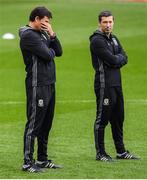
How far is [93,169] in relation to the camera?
11.2 meters

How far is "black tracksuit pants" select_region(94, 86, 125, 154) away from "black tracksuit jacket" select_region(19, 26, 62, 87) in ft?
3.58

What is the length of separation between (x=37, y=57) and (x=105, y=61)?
4.13ft

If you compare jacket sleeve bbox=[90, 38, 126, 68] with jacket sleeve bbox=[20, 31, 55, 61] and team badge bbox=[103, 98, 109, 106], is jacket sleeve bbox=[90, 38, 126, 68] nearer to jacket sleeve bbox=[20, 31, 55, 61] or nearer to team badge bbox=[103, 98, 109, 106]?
team badge bbox=[103, 98, 109, 106]

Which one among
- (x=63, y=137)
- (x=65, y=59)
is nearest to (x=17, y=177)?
(x=63, y=137)

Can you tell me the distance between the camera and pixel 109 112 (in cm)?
1188

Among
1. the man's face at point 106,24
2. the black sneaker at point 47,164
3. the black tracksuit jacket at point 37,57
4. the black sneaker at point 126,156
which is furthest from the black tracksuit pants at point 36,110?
the black sneaker at point 126,156

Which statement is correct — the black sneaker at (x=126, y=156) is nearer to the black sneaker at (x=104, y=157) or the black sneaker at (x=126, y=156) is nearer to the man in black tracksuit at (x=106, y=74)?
the man in black tracksuit at (x=106, y=74)

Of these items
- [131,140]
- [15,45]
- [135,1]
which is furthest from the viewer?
[135,1]

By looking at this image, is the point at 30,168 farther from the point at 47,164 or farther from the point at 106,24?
the point at 106,24

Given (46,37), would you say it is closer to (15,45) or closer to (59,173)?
(59,173)

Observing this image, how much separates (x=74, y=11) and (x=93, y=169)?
31.7 m

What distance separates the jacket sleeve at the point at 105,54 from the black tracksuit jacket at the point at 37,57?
94 cm

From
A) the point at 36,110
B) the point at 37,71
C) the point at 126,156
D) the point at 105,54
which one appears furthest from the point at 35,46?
the point at 126,156

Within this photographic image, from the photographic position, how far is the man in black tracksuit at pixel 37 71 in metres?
10.9
